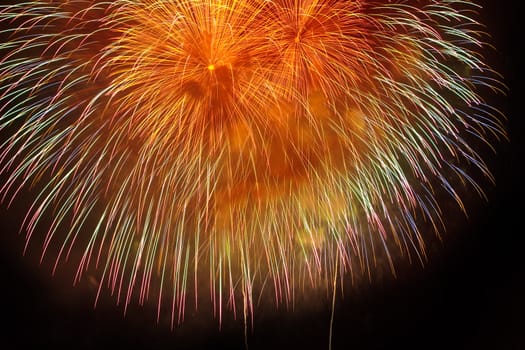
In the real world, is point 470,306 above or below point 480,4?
below

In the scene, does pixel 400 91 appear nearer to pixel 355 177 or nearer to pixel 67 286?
pixel 355 177

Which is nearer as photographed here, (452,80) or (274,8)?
(274,8)

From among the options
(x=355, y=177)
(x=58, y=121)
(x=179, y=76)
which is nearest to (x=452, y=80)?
(x=355, y=177)

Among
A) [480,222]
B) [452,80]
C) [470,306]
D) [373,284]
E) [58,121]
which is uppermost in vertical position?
[452,80]

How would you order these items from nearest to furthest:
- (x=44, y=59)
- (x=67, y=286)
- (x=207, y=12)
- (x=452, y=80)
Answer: (x=207, y=12), (x=44, y=59), (x=452, y=80), (x=67, y=286)

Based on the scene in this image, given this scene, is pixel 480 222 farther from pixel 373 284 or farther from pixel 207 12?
pixel 207 12

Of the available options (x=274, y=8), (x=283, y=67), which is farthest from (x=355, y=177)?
(x=274, y=8)

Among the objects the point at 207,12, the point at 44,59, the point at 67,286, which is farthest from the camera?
the point at 67,286
